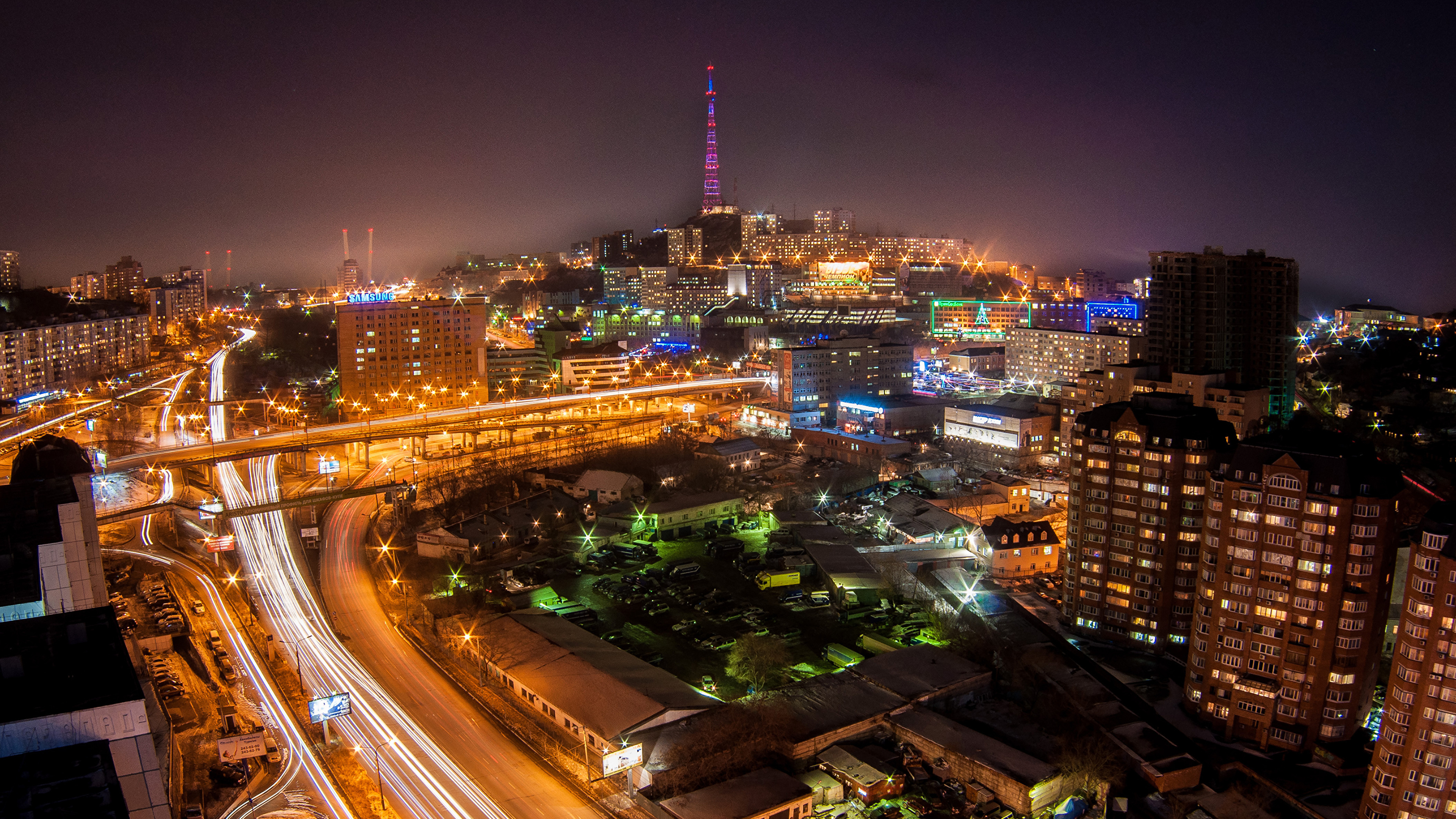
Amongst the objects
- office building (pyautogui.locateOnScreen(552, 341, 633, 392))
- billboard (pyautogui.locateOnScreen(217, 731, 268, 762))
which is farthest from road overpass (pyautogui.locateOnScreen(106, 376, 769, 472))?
billboard (pyautogui.locateOnScreen(217, 731, 268, 762))

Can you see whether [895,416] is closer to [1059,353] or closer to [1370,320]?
[1059,353]

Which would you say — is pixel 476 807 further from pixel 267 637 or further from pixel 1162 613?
pixel 1162 613

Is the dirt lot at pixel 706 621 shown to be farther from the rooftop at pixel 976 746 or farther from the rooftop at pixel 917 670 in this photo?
the rooftop at pixel 976 746

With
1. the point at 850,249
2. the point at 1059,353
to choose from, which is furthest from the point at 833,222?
the point at 1059,353

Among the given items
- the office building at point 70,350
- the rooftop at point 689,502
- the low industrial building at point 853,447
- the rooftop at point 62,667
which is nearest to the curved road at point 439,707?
the rooftop at point 62,667

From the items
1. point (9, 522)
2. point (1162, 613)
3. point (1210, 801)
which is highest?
point (9, 522)

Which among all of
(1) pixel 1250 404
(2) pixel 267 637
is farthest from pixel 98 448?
(1) pixel 1250 404

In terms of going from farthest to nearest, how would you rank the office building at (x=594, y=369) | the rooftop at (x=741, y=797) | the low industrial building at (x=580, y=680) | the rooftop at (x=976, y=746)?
the office building at (x=594, y=369) → the low industrial building at (x=580, y=680) → the rooftop at (x=976, y=746) → the rooftop at (x=741, y=797)
